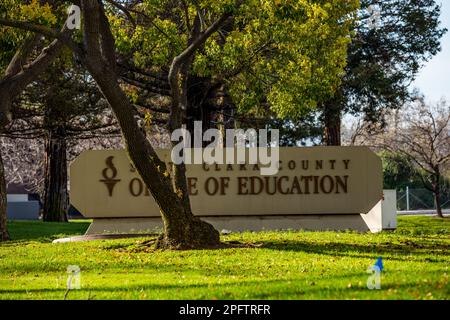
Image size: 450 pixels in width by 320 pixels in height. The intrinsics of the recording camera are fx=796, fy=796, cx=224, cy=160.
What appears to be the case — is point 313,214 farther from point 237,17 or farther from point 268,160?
point 237,17

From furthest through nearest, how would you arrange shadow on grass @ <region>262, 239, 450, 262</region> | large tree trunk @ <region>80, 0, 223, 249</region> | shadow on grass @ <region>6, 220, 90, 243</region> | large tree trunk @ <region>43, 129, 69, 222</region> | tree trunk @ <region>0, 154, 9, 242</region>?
1. large tree trunk @ <region>43, 129, 69, 222</region>
2. shadow on grass @ <region>6, 220, 90, 243</region>
3. tree trunk @ <region>0, 154, 9, 242</region>
4. large tree trunk @ <region>80, 0, 223, 249</region>
5. shadow on grass @ <region>262, 239, 450, 262</region>

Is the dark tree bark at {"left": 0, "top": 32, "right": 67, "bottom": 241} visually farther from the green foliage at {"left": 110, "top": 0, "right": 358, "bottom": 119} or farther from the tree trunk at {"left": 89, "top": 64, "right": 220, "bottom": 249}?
the tree trunk at {"left": 89, "top": 64, "right": 220, "bottom": 249}

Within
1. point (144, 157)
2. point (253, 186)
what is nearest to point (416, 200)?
point (253, 186)

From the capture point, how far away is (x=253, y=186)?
75.4 feet

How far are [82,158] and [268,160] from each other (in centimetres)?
540

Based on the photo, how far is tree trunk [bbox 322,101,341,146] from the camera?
30.7 metres

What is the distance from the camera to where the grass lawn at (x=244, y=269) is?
30.7ft

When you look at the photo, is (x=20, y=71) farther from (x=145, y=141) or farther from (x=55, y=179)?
(x=55, y=179)

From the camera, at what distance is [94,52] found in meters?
15.1

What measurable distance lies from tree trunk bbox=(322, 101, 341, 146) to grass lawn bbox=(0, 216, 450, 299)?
11861 millimetres

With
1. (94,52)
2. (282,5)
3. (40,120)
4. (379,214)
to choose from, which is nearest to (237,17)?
(282,5)

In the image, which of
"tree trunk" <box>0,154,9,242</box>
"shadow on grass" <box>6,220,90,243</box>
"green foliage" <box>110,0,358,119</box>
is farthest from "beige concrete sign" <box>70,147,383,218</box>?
"green foliage" <box>110,0,358,119</box>

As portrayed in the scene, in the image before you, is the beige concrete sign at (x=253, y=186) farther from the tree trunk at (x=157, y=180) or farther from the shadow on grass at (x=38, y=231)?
the tree trunk at (x=157, y=180)

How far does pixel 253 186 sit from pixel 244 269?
1056 cm
